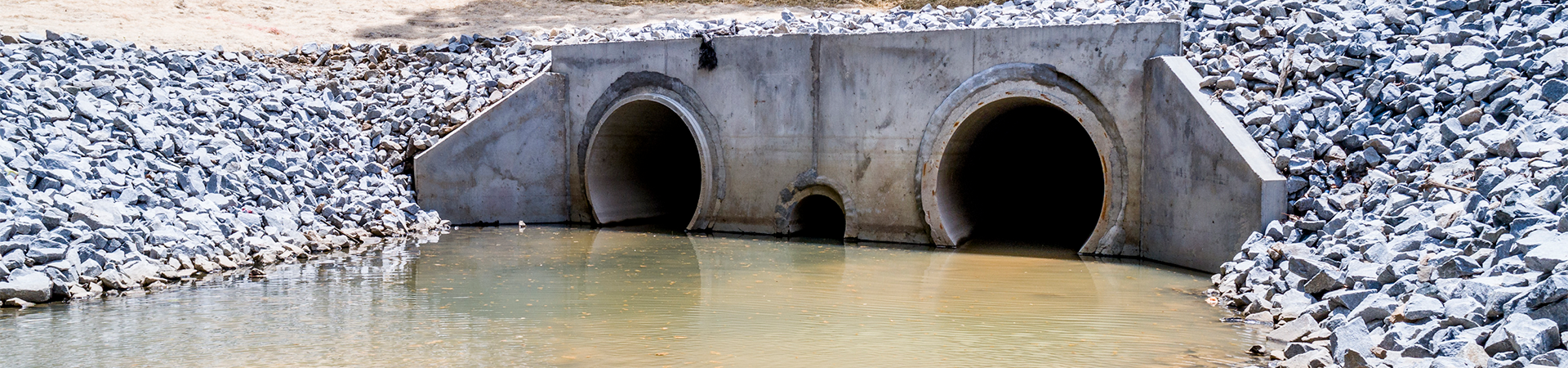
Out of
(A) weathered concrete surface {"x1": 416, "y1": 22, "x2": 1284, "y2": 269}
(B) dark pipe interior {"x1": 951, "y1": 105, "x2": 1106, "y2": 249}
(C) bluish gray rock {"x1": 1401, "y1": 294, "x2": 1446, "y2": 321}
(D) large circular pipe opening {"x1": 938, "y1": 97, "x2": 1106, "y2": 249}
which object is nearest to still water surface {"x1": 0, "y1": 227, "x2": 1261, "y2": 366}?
(A) weathered concrete surface {"x1": 416, "y1": 22, "x2": 1284, "y2": 269}

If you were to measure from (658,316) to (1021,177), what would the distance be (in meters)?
7.42

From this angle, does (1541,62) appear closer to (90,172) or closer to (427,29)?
(90,172)

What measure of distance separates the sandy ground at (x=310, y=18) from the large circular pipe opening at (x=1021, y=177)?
6200 mm

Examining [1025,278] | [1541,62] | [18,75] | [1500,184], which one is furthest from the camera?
[18,75]

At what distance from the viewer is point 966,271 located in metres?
9.40

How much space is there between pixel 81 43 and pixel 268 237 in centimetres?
445

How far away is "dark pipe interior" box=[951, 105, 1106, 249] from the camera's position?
1191 cm

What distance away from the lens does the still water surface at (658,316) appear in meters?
6.10

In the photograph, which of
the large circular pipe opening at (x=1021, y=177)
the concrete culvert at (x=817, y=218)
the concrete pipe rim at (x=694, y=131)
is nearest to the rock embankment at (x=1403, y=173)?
the large circular pipe opening at (x=1021, y=177)

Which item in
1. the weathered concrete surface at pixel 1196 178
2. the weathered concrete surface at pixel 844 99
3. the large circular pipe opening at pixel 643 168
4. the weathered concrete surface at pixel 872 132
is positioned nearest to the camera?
the weathered concrete surface at pixel 1196 178

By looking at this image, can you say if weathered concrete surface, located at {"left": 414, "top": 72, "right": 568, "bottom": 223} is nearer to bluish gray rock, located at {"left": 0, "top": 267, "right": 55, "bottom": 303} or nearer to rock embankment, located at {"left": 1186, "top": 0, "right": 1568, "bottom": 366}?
bluish gray rock, located at {"left": 0, "top": 267, "right": 55, "bottom": 303}

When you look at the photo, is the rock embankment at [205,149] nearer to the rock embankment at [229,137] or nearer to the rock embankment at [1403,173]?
the rock embankment at [229,137]

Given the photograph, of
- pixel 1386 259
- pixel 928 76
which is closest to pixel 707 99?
pixel 928 76

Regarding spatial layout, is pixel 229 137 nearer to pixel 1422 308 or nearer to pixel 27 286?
pixel 27 286
